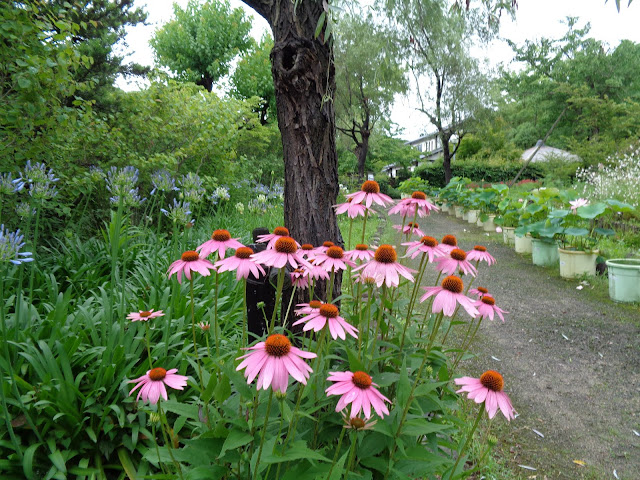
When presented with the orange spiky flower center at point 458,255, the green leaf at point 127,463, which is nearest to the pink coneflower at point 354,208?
the orange spiky flower center at point 458,255

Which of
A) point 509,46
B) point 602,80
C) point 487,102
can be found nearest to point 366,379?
point 487,102

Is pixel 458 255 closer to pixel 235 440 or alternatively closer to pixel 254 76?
pixel 235 440

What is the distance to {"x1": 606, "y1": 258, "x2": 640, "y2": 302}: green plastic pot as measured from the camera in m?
3.63

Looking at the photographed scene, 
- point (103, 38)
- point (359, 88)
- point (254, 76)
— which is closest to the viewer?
point (103, 38)

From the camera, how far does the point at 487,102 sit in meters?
15.3

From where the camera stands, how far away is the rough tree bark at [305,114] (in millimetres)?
1866

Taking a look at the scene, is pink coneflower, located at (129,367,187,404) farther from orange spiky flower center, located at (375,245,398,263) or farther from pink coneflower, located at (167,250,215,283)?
orange spiky flower center, located at (375,245,398,263)

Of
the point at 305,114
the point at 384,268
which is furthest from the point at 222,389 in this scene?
the point at 305,114

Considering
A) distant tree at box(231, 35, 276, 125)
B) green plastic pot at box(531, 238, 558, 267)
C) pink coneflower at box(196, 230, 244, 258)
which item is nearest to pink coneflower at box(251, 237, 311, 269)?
pink coneflower at box(196, 230, 244, 258)

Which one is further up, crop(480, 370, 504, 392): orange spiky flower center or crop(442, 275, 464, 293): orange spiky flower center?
crop(442, 275, 464, 293): orange spiky flower center

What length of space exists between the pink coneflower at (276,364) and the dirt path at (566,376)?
155 centimetres

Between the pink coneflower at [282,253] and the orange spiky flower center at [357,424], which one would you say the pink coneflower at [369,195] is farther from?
the orange spiky flower center at [357,424]

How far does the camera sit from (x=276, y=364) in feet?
2.36

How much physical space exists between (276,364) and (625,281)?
4.22 meters
